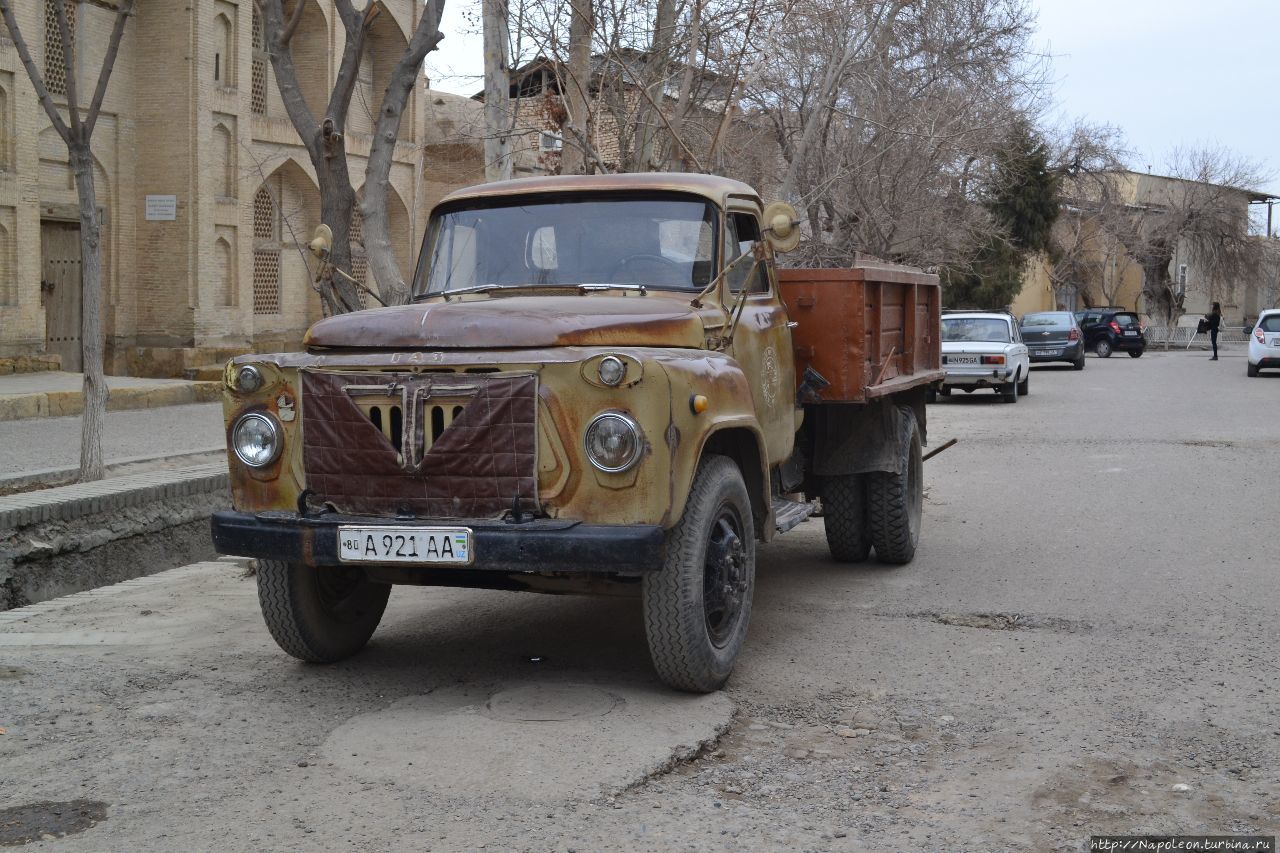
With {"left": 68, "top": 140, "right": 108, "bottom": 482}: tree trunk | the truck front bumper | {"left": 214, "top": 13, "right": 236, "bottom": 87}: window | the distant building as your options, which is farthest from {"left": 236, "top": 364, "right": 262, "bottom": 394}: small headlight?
the distant building

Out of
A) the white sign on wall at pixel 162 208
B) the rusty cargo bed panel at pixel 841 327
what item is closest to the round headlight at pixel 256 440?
the rusty cargo bed panel at pixel 841 327

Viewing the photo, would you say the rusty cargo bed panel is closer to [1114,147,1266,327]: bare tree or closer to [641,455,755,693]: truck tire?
[641,455,755,693]: truck tire

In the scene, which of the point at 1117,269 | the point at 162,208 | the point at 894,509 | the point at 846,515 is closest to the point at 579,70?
the point at 846,515

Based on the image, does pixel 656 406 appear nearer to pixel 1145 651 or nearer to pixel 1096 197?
pixel 1145 651

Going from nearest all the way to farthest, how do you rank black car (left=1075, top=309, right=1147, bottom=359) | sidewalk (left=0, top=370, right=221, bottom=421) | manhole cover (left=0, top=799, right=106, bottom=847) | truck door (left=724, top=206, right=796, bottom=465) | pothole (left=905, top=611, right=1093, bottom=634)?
manhole cover (left=0, top=799, right=106, bottom=847) → truck door (left=724, top=206, right=796, bottom=465) → pothole (left=905, top=611, right=1093, bottom=634) → sidewalk (left=0, top=370, right=221, bottom=421) → black car (left=1075, top=309, right=1147, bottom=359)

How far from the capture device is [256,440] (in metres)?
5.54

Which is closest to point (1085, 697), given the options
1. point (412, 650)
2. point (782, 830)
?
point (782, 830)

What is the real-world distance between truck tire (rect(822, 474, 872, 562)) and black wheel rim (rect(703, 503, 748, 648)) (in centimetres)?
260

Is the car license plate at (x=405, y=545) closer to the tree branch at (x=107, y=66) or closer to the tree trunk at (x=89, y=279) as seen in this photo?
the tree trunk at (x=89, y=279)

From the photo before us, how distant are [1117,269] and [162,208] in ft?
180

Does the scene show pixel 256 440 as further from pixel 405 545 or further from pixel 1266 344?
pixel 1266 344

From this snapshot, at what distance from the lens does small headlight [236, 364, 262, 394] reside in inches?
216

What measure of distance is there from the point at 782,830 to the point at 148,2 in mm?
22533

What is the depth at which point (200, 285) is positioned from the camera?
23.6m
